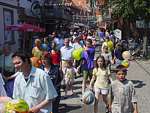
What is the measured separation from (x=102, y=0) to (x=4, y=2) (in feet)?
27.0

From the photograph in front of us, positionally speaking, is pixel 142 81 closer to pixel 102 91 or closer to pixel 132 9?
Result: pixel 102 91

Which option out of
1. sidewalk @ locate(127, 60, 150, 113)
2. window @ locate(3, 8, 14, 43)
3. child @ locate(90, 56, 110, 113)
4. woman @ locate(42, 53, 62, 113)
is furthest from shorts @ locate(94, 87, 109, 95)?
window @ locate(3, 8, 14, 43)

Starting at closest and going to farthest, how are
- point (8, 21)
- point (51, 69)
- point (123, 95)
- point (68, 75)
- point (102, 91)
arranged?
1. point (123, 95)
2. point (51, 69)
3. point (102, 91)
4. point (68, 75)
5. point (8, 21)

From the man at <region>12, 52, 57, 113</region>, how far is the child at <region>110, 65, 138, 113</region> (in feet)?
5.19

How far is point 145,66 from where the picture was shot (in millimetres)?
23828

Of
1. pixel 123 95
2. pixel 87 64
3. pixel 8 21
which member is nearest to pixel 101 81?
pixel 87 64

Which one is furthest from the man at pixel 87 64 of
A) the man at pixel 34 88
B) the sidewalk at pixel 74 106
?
the man at pixel 34 88

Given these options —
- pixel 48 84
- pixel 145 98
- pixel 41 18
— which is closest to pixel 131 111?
pixel 48 84

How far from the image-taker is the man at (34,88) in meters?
5.68

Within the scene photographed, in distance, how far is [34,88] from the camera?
5730mm

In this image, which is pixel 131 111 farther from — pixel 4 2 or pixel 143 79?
pixel 4 2

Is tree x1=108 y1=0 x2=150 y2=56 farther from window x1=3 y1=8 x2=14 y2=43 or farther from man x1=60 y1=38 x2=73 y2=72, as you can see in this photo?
man x1=60 y1=38 x2=73 y2=72

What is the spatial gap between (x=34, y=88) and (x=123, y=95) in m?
1.88

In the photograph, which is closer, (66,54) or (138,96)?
(138,96)
